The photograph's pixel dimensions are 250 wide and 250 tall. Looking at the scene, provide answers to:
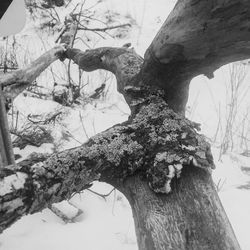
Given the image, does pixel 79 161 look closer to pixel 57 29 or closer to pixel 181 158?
pixel 181 158

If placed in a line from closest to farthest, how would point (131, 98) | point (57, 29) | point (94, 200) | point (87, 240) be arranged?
1. point (131, 98)
2. point (87, 240)
3. point (94, 200)
4. point (57, 29)

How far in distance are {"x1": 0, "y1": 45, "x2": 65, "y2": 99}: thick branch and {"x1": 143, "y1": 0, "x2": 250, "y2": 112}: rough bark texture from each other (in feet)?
3.06

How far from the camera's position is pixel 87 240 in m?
1.41

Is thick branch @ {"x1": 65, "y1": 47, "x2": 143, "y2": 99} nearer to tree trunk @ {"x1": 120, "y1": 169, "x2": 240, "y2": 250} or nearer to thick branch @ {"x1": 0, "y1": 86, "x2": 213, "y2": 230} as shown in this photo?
thick branch @ {"x1": 0, "y1": 86, "x2": 213, "y2": 230}

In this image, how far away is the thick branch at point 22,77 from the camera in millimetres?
1783

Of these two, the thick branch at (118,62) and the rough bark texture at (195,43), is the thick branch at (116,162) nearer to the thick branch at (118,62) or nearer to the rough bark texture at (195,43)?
the rough bark texture at (195,43)

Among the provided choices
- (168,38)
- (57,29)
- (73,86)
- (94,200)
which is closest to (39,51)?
(57,29)

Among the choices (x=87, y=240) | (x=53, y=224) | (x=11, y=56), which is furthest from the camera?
(x=11, y=56)

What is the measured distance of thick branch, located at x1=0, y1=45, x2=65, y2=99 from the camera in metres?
1.78

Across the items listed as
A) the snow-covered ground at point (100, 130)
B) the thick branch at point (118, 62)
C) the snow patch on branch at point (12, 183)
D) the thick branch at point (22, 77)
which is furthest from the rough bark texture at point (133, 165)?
the thick branch at point (22, 77)

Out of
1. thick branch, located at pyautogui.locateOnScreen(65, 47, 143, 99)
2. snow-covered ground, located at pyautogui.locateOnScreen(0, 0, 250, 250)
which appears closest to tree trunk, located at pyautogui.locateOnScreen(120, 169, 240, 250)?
thick branch, located at pyautogui.locateOnScreen(65, 47, 143, 99)

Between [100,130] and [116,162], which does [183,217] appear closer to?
[116,162]

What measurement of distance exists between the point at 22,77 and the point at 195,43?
3.98ft

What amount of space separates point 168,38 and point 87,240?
855 mm
